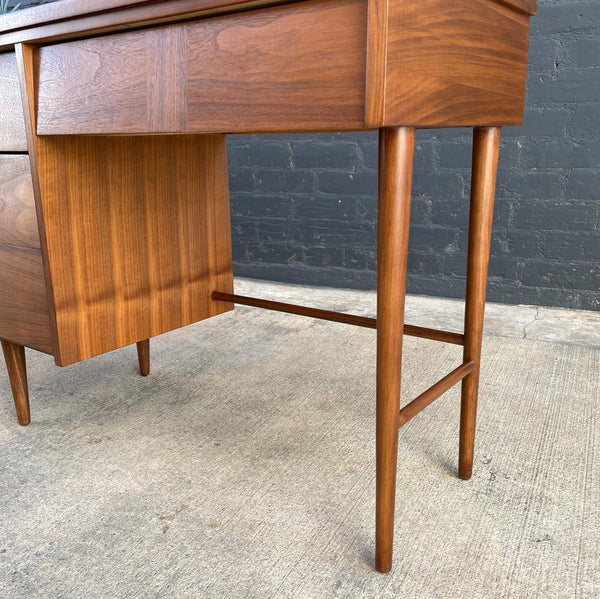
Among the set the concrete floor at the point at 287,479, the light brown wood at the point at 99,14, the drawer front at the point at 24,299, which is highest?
the light brown wood at the point at 99,14

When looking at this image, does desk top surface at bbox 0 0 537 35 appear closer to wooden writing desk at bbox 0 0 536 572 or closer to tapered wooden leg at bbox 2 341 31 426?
wooden writing desk at bbox 0 0 536 572

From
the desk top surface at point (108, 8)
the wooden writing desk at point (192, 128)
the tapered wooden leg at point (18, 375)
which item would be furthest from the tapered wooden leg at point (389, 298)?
the tapered wooden leg at point (18, 375)

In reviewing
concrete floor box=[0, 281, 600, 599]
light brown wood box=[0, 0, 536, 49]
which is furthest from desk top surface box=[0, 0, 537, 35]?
concrete floor box=[0, 281, 600, 599]

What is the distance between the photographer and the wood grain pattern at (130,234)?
1323mm

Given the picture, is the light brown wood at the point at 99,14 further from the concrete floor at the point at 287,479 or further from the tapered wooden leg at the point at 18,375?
the concrete floor at the point at 287,479

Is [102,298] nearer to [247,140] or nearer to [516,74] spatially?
[516,74]

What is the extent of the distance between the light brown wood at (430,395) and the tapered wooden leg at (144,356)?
0.97 m

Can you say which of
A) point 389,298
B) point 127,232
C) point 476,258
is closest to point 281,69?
point 389,298

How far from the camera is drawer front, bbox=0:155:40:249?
4.26 feet

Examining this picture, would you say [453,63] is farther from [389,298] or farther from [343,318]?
[343,318]

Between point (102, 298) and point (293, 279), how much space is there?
5.31ft

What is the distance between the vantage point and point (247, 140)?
2938mm

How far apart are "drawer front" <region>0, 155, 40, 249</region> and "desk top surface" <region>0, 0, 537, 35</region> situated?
0.26 m

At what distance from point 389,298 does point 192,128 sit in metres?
0.41
